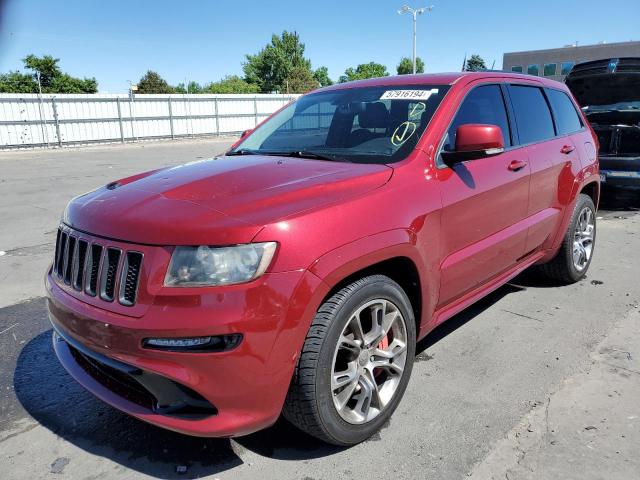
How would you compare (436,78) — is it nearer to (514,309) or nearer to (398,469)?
(514,309)

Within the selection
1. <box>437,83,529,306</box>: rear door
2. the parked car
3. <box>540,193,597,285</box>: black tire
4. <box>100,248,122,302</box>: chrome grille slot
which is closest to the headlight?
<box>100,248,122,302</box>: chrome grille slot

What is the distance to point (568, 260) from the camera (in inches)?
183

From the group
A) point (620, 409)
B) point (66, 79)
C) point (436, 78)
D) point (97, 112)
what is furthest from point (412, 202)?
point (66, 79)

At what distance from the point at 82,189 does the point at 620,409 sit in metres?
10.6

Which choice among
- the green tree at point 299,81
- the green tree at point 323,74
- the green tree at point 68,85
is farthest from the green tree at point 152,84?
the green tree at point 323,74

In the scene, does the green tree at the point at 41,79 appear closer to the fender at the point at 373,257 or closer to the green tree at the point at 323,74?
the green tree at the point at 323,74

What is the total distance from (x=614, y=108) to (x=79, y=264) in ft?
28.9

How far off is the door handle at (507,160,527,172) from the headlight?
2.16 metres

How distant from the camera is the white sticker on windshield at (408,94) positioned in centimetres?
330

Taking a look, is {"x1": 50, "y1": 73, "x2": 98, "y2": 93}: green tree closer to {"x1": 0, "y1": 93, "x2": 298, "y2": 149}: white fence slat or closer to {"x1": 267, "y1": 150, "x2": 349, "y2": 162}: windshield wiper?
{"x1": 0, "y1": 93, "x2": 298, "y2": 149}: white fence slat

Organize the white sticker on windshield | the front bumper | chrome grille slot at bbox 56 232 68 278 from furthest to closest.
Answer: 1. the white sticker on windshield
2. chrome grille slot at bbox 56 232 68 278
3. the front bumper

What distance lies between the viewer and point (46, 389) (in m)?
3.15

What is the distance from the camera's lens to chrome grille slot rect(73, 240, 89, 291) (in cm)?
241

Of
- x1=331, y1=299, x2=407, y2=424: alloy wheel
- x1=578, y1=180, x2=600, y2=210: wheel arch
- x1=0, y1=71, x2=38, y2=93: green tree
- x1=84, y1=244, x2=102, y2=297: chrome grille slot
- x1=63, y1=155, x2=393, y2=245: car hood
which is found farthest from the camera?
x1=0, y1=71, x2=38, y2=93: green tree
